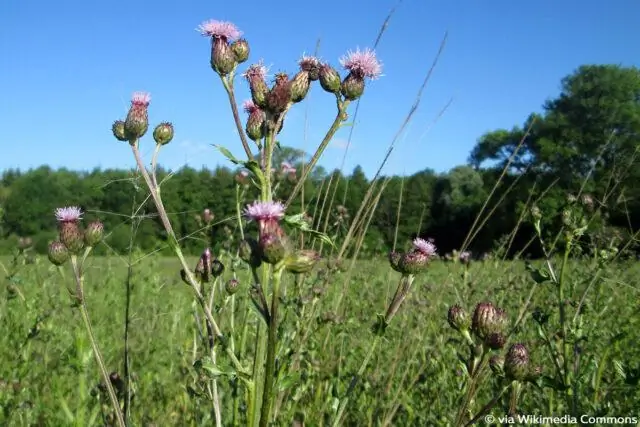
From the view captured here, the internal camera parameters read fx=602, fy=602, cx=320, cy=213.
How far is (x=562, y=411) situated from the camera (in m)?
2.68

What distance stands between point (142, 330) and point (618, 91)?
2712 centimetres

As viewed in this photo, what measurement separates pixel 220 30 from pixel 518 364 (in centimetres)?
145

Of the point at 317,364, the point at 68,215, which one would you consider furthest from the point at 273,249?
the point at 317,364

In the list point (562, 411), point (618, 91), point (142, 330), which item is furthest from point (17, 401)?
point (618, 91)

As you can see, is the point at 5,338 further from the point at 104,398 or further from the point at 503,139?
the point at 503,139

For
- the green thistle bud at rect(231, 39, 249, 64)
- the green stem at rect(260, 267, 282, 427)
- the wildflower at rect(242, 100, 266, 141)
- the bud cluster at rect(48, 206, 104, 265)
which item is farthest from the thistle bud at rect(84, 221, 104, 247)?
the green stem at rect(260, 267, 282, 427)

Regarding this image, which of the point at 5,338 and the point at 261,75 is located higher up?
the point at 261,75

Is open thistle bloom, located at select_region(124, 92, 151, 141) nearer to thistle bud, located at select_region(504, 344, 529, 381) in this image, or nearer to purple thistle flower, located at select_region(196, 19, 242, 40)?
purple thistle flower, located at select_region(196, 19, 242, 40)

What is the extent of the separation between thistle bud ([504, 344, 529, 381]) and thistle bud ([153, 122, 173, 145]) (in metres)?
1.37

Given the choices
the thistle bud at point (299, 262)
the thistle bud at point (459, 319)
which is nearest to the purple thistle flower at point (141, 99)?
the thistle bud at point (299, 262)

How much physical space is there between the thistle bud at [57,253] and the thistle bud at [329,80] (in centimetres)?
101

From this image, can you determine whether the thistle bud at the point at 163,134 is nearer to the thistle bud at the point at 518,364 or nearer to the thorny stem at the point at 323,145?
the thorny stem at the point at 323,145

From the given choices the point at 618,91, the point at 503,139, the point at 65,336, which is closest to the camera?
the point at 65,336

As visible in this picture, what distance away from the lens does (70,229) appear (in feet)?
6.83
